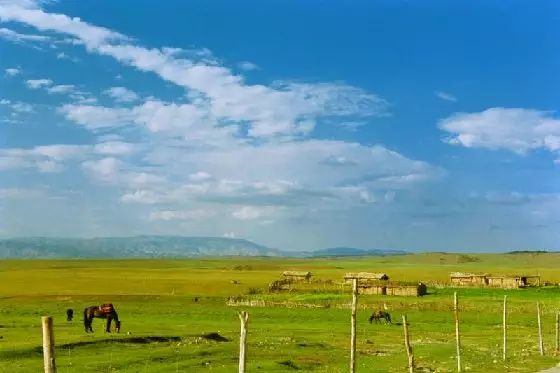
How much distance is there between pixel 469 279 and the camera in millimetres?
108750

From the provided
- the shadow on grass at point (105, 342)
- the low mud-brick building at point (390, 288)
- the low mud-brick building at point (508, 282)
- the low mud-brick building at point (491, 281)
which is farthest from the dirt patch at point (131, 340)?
the low mud-brick building at point (508, 282)

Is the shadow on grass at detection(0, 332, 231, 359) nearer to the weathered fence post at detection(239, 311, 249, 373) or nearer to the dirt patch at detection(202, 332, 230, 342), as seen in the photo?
the dirt patch at detection(202, 332, 230, 342)

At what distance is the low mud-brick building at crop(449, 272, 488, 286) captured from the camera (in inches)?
4188

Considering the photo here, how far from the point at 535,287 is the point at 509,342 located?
59709mm

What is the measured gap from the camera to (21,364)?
2981 centimetres

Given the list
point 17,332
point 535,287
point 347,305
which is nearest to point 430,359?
point 17,332

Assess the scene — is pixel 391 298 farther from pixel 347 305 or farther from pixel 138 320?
pixel 138 320

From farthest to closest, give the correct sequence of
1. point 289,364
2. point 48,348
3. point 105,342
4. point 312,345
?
point 312,345
point 105,342
point 289,364
point 48,348

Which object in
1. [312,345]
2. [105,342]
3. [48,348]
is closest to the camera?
[48,348]

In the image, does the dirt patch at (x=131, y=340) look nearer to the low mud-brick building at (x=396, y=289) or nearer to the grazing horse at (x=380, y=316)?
the grazing horse at (x=380, y=316)

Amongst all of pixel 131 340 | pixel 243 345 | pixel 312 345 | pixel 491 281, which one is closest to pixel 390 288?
pixel 491 281

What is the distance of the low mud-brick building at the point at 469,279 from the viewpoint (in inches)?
4188

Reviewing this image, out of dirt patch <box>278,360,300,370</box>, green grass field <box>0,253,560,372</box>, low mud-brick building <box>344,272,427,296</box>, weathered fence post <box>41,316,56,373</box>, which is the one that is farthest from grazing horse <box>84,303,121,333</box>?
low mud-brick building <box>344,272,427,296</box>

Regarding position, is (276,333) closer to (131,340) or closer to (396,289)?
(131,340)
